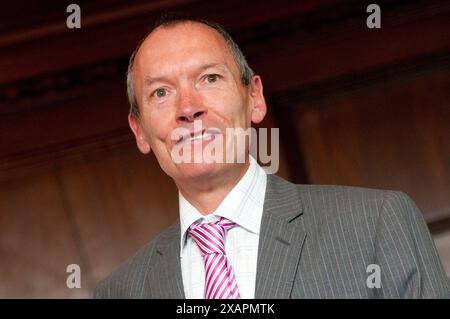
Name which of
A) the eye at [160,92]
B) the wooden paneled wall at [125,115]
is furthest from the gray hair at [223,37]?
the wooden paneled wall at [125,115]

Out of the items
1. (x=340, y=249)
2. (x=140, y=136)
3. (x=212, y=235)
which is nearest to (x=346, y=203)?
(x=340, y=249)

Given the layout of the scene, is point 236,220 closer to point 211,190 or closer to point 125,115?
point 211,190

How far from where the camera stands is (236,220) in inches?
61.4

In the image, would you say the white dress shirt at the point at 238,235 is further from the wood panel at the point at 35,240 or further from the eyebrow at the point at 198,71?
the wood panel at the point at 35,240

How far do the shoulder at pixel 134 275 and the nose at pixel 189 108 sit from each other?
22 centimetres

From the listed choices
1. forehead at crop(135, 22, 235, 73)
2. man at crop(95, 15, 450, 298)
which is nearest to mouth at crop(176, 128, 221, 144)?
man at crop(95, 15, 450, 298)

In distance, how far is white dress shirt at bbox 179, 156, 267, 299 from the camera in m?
1.52

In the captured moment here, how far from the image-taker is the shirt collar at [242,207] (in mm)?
1564

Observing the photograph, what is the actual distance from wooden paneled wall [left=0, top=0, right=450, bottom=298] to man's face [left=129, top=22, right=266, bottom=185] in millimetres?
851

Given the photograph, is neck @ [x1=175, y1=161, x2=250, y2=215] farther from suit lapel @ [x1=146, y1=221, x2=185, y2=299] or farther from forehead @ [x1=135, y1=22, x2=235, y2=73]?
forehead @ [x1=135, y1=22, x2=235, y2=73]

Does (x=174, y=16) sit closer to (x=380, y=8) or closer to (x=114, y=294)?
(x=114, y=294)

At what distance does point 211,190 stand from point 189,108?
14cm

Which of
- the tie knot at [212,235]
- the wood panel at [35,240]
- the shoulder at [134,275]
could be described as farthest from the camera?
the wood panel at [35,240]
